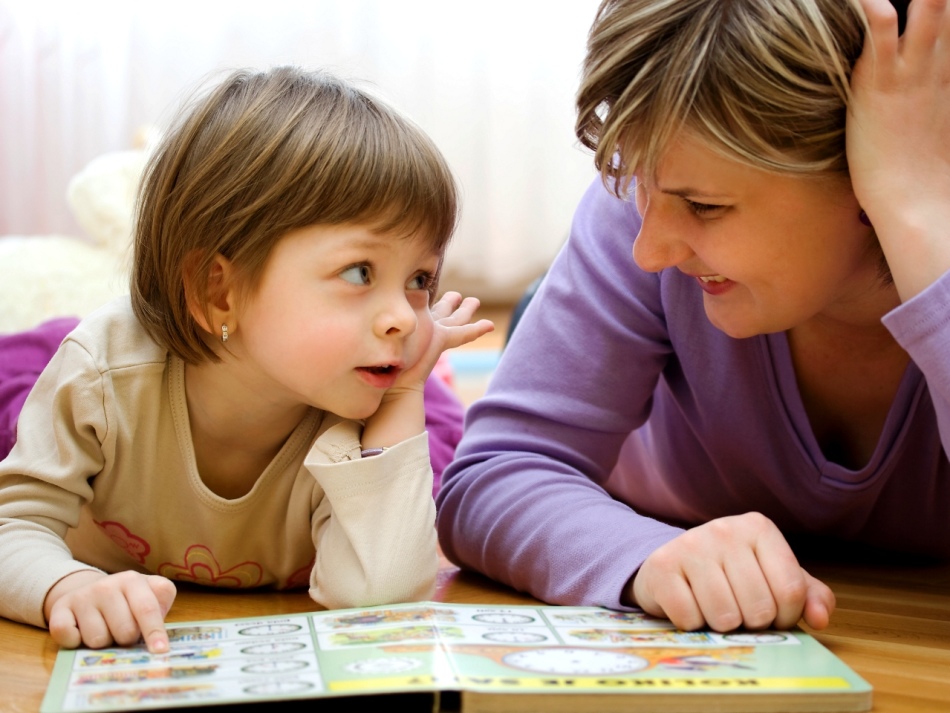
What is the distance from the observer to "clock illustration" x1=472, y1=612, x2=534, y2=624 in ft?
2.66

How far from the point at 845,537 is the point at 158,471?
2.25ft

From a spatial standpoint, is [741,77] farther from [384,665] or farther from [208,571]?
[208,571]

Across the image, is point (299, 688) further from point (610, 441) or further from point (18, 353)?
point (18, 353)

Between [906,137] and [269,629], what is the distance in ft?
1.86

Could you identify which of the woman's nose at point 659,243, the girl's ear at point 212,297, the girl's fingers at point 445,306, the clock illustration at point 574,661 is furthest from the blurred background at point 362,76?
the clock illustration at point 574,661

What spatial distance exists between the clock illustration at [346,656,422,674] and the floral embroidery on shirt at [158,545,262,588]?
1.33 feet

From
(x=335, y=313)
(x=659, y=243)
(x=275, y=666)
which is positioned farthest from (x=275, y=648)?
(x=659, y=243)

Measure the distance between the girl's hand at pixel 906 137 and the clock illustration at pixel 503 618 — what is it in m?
0.36

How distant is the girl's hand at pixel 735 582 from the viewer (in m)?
0.79

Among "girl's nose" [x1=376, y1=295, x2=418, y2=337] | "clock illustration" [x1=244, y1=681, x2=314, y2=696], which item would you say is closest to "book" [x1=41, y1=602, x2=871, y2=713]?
"clock illustration" [x1=244, y1=681, x2=314, y2=696]

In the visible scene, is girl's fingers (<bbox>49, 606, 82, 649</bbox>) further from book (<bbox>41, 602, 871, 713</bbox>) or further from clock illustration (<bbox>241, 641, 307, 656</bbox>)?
clock illustration (<bbox>241, 641, 307, 656</bbox>)

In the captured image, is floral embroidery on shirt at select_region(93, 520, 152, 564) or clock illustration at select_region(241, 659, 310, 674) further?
floral embroidery on shirt at select_region(93, 520, 152, 564)

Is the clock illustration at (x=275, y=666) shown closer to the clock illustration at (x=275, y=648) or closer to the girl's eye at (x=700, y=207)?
the clock illustration at (x=275, y=648)

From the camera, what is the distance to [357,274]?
97 centimetres
